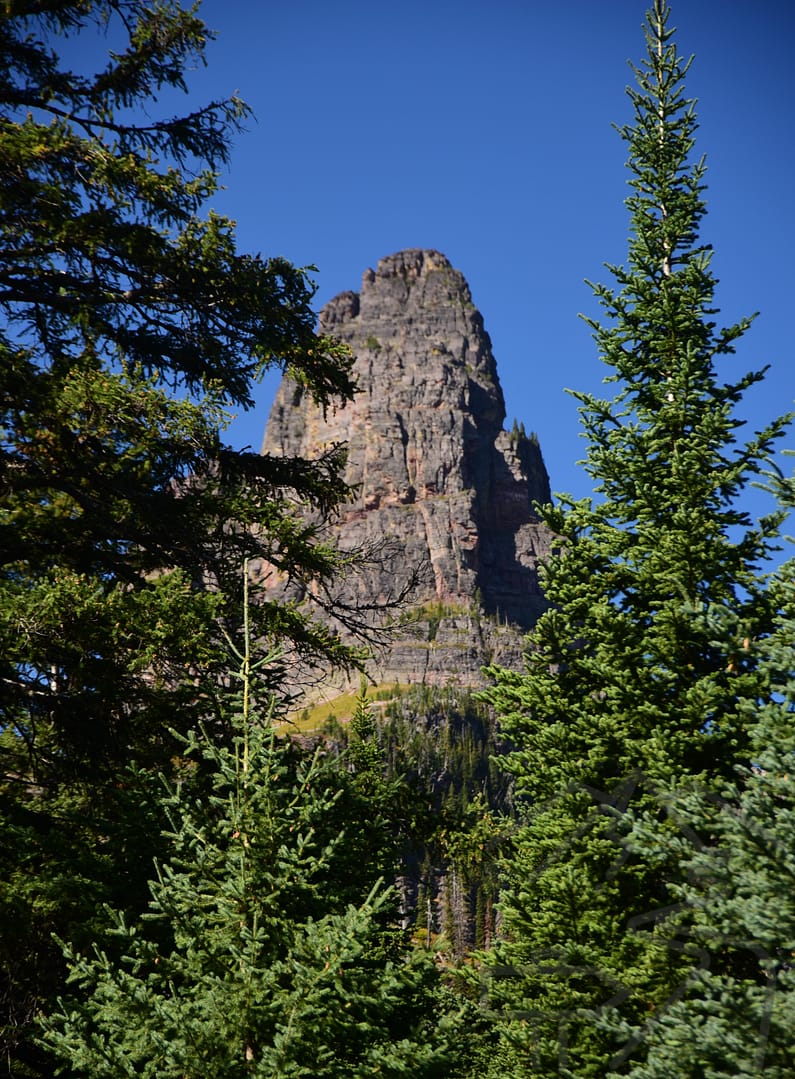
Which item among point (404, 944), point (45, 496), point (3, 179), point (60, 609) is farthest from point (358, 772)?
point (3, 179)

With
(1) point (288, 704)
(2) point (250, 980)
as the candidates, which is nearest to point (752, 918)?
(2) point (250, 980)

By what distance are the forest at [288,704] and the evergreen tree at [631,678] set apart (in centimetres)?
4

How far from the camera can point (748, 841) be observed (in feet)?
16.0

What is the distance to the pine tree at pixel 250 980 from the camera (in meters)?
5.10

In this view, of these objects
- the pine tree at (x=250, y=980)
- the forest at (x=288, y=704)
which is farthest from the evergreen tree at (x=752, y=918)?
the pine tree at (x=250, y=980)

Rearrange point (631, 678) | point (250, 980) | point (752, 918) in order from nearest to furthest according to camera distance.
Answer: point (752, 918)
point (250, 980)
point (631, 678)

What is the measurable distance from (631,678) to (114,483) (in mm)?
5553

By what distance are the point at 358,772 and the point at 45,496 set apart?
6.51m

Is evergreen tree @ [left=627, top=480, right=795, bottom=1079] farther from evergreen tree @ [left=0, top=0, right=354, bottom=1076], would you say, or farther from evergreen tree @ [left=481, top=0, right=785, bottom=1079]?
evergreen tree @ [left=0, top=0, right=354, bottom=1076]

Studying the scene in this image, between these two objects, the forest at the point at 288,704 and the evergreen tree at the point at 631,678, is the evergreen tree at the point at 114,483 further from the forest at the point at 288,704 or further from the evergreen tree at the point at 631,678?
the evergreen tree at the point at 631,678

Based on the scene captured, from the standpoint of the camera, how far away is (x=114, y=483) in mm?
9180

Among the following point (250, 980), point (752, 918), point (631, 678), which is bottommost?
point (250, 980)

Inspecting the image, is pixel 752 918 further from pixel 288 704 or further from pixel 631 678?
pixel 288 704

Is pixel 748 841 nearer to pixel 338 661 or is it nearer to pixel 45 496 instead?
pixel 338 661
